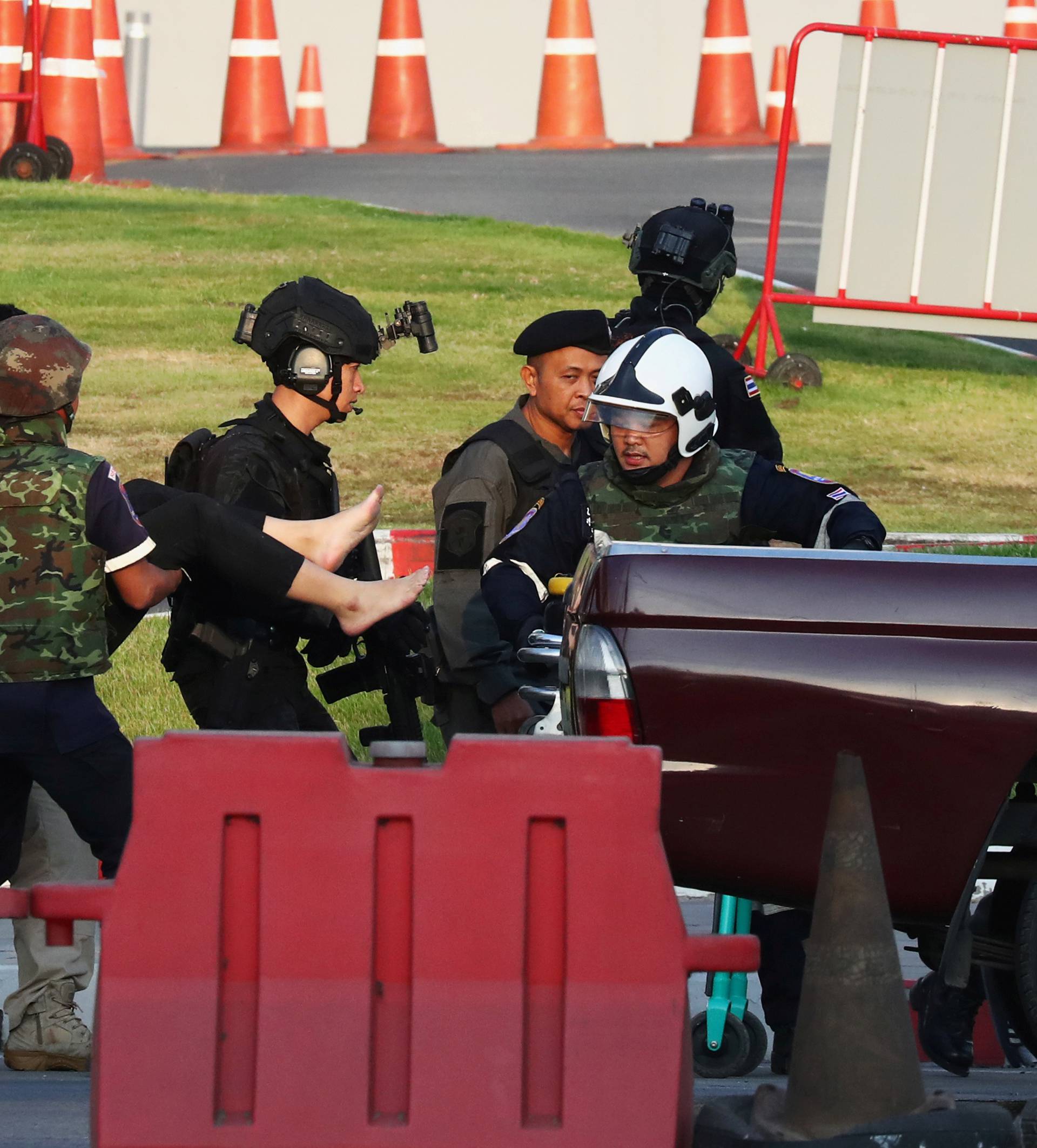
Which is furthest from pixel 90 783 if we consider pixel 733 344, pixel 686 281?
pixel 733 344

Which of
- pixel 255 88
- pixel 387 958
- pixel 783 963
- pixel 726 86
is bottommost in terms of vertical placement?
pixel 783 963

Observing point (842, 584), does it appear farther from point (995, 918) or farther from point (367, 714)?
point (367, 714)

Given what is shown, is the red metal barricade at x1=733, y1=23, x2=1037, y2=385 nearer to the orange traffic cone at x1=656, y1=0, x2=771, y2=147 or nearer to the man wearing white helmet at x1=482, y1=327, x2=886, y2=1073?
the man wearing white helmet at x1=482, y1=327, x2=886, y2=1073

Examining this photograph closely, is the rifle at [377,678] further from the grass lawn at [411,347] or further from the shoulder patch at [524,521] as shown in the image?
the grass lawn at [411,347]

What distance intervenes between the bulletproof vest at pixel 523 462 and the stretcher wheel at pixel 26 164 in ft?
44.4

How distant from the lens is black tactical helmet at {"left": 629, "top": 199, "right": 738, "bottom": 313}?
7062 millimetres

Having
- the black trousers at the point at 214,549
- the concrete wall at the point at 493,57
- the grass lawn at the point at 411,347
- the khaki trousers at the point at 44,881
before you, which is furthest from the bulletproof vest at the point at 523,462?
the concrete wall at the point at 493,57

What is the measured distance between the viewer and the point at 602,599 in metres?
4.50

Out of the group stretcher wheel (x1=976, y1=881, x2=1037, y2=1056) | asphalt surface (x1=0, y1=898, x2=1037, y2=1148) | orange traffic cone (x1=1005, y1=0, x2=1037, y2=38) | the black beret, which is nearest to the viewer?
asphalt surface (x1=0, y1=898, x2=1037, y2=1148)

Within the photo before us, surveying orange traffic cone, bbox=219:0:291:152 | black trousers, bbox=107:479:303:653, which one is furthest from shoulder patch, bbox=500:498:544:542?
orange traffic cone, bbox=219:0:291:152

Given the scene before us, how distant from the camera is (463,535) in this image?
616cm

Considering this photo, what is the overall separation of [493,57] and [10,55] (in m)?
8.39

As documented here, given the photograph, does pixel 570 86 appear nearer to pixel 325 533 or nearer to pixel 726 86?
pixel 726 86

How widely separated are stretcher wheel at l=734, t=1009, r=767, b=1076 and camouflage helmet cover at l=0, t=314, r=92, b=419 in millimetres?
2249
